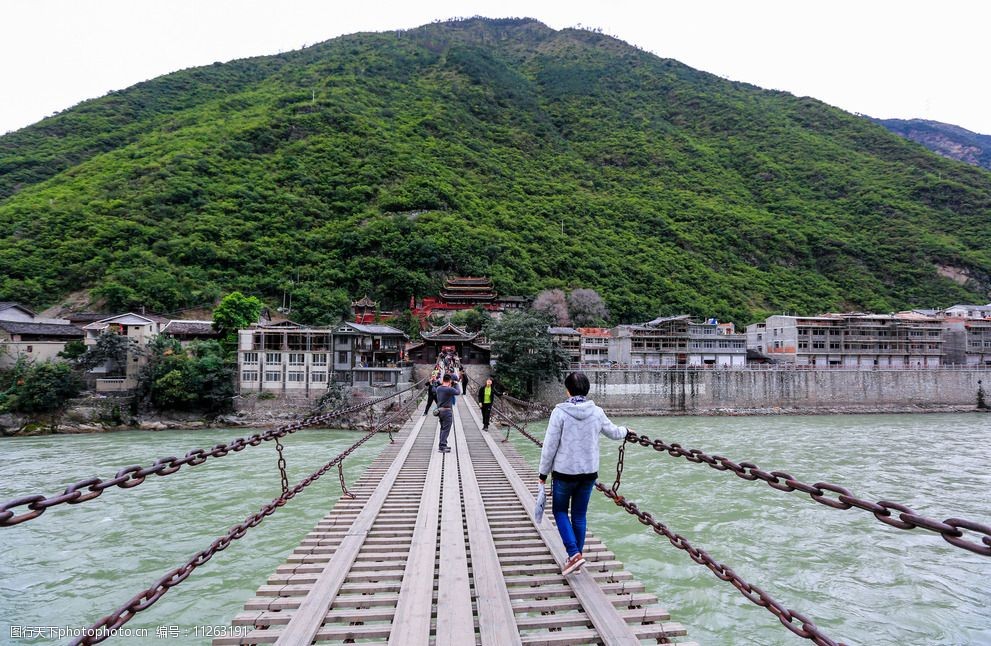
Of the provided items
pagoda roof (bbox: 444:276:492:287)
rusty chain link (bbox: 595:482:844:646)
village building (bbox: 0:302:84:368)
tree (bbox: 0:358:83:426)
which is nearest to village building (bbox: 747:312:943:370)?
pagoda roof (bbox: 444:276:492:287)

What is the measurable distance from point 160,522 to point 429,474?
764 cm

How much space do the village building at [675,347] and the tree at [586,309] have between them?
24.7 feet

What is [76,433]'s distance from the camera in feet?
75.3

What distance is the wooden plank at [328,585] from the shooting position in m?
2.44

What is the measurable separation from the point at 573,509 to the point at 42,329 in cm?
3498

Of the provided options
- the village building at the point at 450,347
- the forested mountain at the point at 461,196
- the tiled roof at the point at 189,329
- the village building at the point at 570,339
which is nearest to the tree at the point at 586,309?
the forested mountain at the point at 461,196

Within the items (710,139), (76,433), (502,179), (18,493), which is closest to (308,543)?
(18,493)

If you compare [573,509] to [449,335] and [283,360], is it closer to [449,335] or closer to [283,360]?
[283,360]

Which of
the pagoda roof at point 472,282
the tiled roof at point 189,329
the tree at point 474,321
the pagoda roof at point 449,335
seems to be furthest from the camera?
the pagoda roof at point 472,282

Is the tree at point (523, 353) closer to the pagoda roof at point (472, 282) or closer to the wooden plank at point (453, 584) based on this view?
the pagoda roof at point (472, 282)

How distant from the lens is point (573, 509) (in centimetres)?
327

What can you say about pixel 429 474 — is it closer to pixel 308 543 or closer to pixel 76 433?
pixel 308 543

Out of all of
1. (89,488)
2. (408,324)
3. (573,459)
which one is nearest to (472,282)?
(408,324)

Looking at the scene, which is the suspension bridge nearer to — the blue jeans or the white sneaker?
the white sneaker
